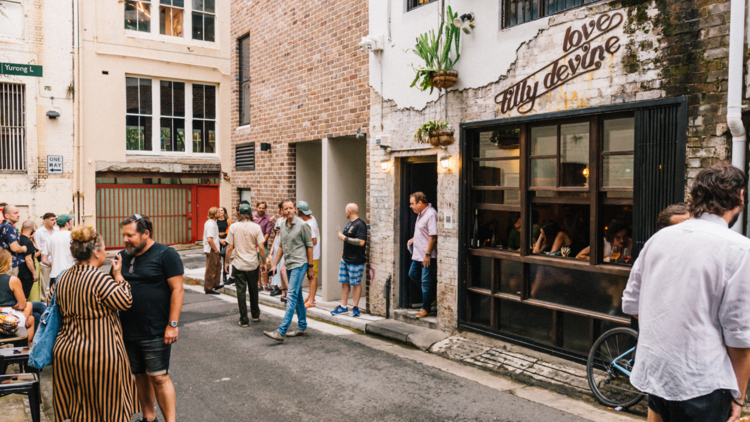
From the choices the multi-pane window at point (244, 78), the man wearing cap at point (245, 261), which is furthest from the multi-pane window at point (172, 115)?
the man wearing cap at point (245, 261)

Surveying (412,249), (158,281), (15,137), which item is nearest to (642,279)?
(158,281)

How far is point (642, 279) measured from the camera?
303 cm

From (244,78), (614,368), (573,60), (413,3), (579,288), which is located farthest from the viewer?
(244,78)

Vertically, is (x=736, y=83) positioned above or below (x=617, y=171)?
above

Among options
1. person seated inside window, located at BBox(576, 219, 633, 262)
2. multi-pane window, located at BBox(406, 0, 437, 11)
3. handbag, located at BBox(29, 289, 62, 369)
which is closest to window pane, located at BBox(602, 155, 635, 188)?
person seated inside window, located at BBox(576, 219, 633, 262)

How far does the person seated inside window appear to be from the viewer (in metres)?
5.93

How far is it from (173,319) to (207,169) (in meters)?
15.1

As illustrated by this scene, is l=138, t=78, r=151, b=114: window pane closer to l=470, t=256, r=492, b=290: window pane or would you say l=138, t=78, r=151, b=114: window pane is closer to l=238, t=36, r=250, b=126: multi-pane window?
l=238, t=36, r=250, b=126: multi-pane window

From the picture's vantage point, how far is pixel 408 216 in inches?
348

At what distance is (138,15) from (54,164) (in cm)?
546

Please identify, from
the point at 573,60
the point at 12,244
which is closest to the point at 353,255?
the point at 573,60

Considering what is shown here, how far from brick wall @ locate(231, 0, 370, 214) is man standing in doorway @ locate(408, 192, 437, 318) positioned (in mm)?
1879

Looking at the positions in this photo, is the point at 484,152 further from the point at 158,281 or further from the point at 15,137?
the point at 15,137

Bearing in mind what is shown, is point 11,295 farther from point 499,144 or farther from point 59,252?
point 499,144
